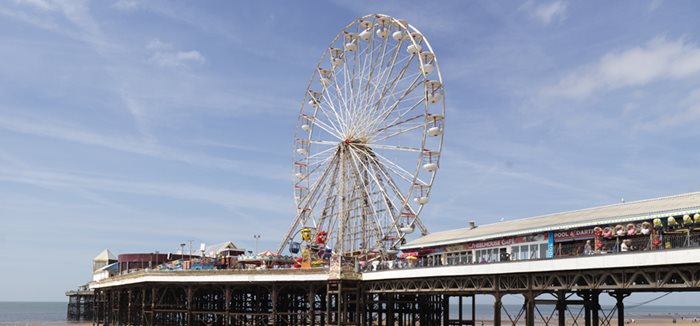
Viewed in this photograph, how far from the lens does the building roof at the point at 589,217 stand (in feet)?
119

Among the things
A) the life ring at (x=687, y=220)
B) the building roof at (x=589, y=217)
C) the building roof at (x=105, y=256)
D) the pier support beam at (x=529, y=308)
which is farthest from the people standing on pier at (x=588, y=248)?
the building roof at (x=105, y=256)

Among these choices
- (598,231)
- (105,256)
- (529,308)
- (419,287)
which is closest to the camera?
(598,231)

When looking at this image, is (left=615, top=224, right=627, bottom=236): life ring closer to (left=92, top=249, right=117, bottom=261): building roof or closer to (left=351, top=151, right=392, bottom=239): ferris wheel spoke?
(left=351, top=151, right=392, bottom=239): ferris wheel spoke

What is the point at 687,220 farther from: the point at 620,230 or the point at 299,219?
the point at 299,219

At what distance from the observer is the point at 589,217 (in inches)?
1623

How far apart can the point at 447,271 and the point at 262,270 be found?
18.4 metres

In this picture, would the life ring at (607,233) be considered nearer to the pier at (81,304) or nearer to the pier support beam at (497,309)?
the pier support beam at (497,309)

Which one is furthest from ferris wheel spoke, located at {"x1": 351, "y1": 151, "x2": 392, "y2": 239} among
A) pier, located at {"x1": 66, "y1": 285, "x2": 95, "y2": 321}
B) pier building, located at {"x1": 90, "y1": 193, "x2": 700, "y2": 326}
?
pier, located at {"x1": 66, "y1": 285, "x2": 95, "y2": 321}

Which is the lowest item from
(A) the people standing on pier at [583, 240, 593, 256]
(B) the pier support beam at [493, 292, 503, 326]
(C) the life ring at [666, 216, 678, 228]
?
(B) the pier support beam at [493, 292, 503, 326]

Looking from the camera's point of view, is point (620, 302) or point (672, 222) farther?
point (620, 302)

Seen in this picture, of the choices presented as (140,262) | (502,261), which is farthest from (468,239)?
(140,262)

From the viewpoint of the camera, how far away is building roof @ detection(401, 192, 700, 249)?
36312 mm

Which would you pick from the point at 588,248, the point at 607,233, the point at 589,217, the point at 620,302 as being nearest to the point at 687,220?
the point at 607,233

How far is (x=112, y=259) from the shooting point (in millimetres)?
117750
